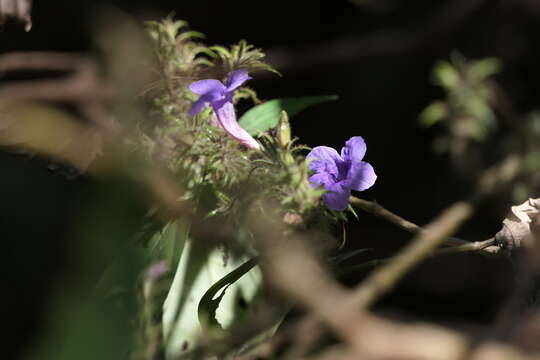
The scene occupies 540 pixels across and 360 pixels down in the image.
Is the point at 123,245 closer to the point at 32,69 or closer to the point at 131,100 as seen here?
the point at 131,100

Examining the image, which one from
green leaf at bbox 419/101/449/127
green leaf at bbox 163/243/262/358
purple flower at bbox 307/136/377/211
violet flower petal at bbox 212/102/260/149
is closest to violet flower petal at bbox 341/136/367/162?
purple flower at bbox 307/136/377/211

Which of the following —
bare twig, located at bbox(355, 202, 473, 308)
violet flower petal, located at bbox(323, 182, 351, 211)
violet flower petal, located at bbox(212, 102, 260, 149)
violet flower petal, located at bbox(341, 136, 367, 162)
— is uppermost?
violet flower petal, located at bbox(341, 136, 367, 162)

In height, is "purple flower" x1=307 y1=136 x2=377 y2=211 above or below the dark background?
below

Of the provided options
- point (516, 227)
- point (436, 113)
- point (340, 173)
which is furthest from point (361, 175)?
point (436, 113)

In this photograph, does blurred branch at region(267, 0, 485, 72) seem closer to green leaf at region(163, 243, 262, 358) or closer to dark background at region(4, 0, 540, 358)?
dark background at region(4, 0, 540, 358)

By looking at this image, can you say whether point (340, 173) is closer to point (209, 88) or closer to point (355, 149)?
point (355, 149)

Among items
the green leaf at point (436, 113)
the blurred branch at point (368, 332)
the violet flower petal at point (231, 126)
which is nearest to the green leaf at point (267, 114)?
the violet flower petal at point (231, 126)
